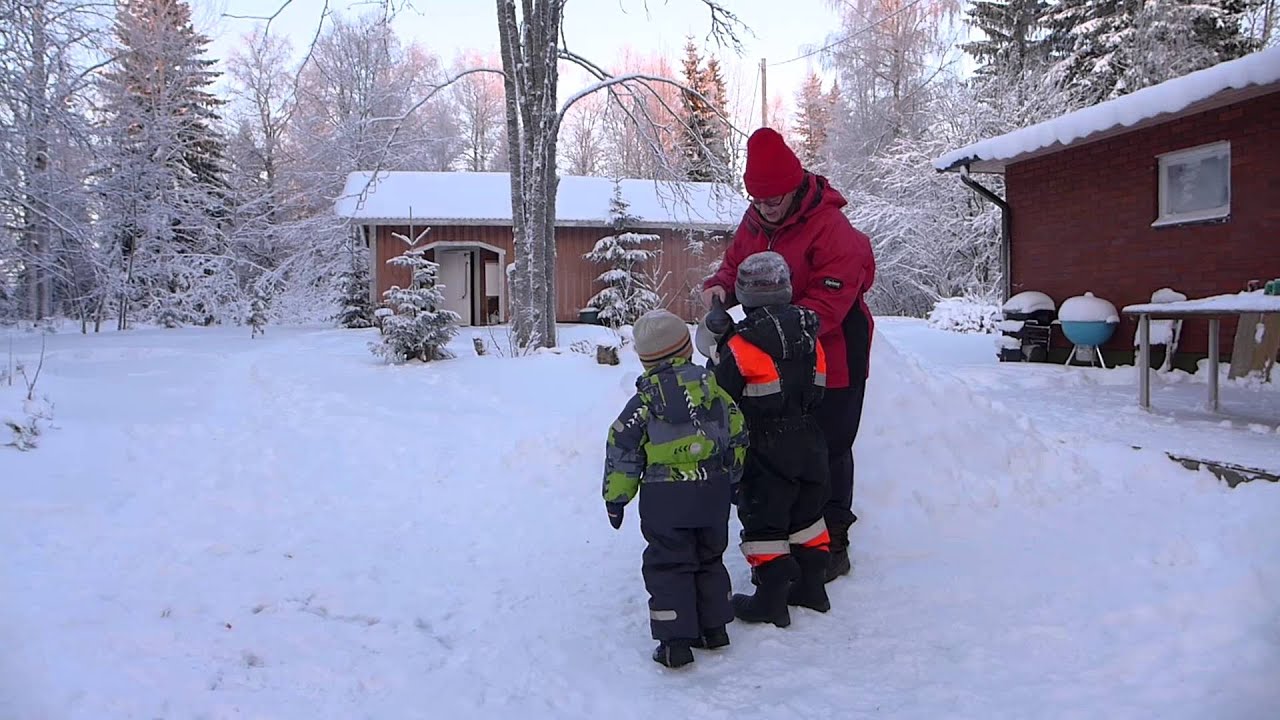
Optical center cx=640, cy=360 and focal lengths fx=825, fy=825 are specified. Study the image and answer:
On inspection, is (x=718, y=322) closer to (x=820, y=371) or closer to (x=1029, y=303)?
(x=820, y=371)

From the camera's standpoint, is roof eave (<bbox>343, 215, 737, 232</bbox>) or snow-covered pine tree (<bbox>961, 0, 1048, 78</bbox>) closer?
roof eave (<bbox>343, 215, 737, 232</bbox>)

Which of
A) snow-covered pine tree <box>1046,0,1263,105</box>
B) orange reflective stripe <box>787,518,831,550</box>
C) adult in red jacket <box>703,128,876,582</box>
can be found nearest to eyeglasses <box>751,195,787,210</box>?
adult in red jacket <box>703,128,876,582</box>

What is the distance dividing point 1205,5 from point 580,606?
850 inches

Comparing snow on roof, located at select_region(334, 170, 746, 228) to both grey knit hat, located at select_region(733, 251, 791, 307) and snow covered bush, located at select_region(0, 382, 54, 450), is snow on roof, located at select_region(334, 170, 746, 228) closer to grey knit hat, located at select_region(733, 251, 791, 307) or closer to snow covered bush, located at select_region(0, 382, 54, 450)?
snow covered bush, located at select_region(0, 382, 54, 450)

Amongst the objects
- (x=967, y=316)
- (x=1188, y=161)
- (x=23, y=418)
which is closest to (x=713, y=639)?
(x=23, y=418)

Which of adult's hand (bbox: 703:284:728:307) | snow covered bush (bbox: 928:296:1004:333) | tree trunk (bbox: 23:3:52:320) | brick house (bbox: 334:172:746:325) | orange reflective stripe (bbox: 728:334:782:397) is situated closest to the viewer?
orange reflective stripe (bbox: 728:334:782:397)

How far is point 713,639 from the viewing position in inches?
115

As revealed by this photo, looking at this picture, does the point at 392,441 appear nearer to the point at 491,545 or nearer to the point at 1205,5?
the point at 491,545

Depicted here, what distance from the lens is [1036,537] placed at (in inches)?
150

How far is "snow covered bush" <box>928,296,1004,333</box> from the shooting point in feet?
57.0

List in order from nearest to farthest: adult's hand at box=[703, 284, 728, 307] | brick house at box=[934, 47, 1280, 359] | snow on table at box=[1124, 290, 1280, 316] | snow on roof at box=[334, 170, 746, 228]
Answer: adult's hand at box=[703, 284, 728, 307] → snow on table at box=[1124, 290, 1280, 316] → brick house at box=[934, 47, 1280, 359] → snow on roof at box=[334, 170, 746, 228]

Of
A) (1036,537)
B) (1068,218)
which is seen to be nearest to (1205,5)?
(1068,218)

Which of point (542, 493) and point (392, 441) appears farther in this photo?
point (392, 441)

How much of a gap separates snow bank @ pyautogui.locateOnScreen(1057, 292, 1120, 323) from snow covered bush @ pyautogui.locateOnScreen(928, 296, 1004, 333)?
24.0 ft
